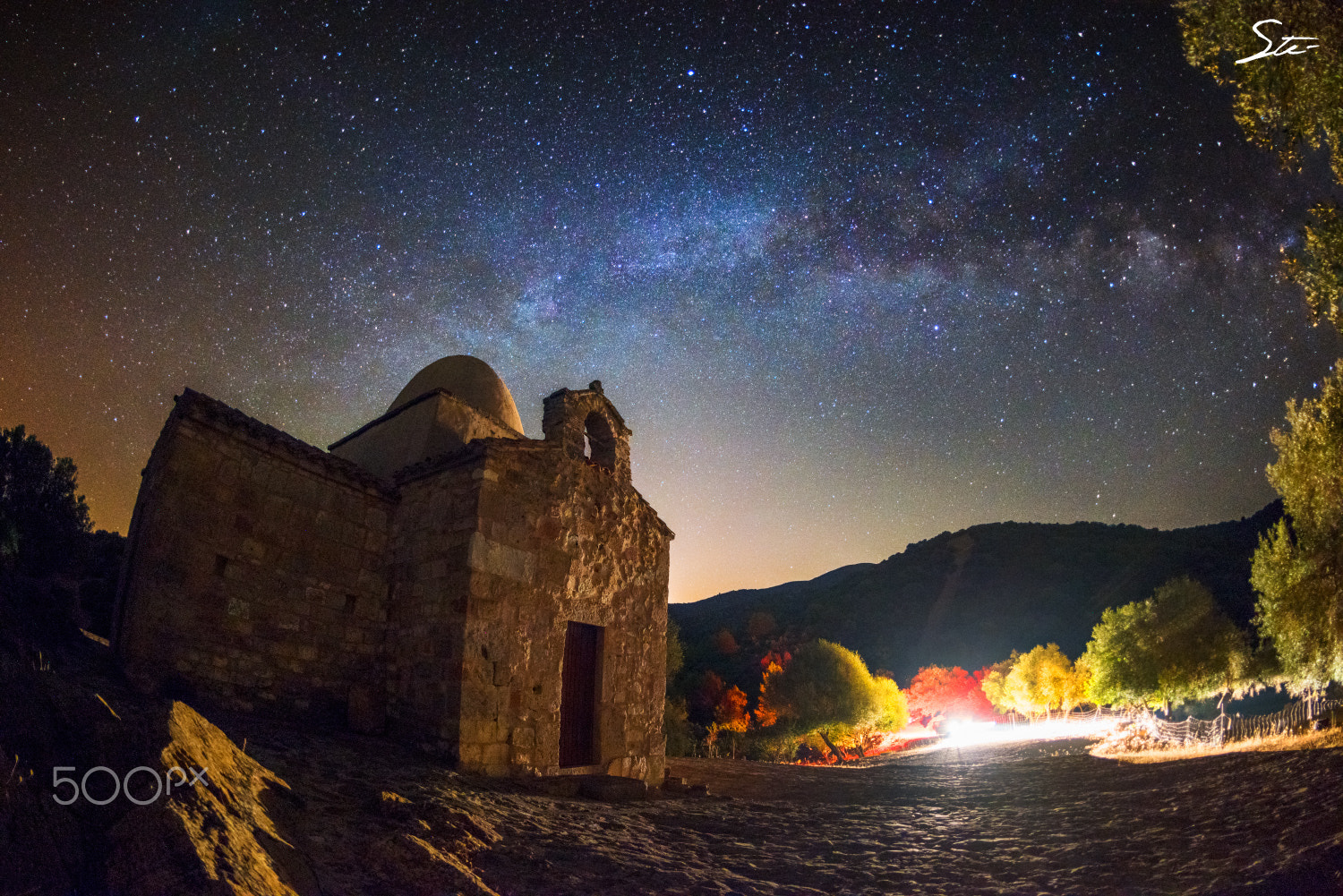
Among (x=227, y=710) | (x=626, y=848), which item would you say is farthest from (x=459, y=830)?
(x=227, y=710)

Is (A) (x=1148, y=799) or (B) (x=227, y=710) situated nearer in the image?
(B) (x=227, y=710)

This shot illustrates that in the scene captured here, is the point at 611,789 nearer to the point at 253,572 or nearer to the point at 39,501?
the point at 253,572

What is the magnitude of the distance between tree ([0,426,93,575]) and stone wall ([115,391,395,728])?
20425 mm

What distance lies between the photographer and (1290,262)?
8.91 metres

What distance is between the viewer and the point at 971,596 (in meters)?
81.9

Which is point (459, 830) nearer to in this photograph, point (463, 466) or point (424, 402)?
point (463, 466)

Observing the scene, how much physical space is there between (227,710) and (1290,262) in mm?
15369

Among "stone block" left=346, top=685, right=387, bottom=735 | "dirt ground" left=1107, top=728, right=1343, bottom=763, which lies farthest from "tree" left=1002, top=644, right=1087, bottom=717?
"stone block" left=346, top=685, right=387, bottom=735

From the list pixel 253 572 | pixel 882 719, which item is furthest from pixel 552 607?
pixel 882 719

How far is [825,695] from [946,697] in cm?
2928

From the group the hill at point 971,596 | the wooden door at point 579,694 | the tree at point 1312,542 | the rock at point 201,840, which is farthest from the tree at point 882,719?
the rock at point 201,840

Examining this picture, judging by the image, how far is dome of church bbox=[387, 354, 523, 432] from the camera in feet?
50.1

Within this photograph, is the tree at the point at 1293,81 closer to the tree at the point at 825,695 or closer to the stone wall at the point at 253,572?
the stone wall at the point at 253,572

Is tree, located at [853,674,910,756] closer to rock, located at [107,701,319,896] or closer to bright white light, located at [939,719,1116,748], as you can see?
bright white light, located at [939,719,1116,748]
